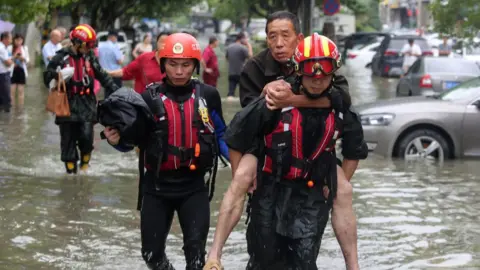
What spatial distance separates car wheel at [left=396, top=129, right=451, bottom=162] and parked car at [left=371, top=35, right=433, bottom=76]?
23.6 m

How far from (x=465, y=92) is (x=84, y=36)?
20.4ft

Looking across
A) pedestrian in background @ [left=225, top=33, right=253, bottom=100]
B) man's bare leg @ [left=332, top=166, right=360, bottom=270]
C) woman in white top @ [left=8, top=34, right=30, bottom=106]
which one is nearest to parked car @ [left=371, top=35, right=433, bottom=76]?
pedestrian in background @ [left=225, top=33, right=253, bottom=100]

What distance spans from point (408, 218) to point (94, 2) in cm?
4408

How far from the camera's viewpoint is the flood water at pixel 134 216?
27.6ft

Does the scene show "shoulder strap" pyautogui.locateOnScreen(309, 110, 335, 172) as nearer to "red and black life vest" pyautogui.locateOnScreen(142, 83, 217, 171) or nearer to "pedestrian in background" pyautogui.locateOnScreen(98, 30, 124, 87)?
"red and black life vest" pyautogui.locateOnScreen(142, 83, 217, 171)

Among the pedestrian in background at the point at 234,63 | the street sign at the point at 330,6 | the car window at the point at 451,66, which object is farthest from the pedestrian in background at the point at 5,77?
the street sign at the point at 330,6

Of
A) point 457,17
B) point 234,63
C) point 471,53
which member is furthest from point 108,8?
point 457,17

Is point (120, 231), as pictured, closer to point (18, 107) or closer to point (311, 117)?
point (311, 117)

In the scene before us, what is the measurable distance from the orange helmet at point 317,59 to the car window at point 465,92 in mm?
9652

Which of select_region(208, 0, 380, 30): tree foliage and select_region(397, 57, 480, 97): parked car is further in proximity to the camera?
select_region(208, 0, 380, 30): tree foliage

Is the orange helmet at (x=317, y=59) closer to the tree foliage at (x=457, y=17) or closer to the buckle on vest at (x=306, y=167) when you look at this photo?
the buckle on vest at (x=306, y=167)

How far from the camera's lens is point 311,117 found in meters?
5.71

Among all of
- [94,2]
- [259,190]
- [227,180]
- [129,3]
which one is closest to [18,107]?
[227,180]

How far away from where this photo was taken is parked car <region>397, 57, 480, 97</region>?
2327 centimetres
